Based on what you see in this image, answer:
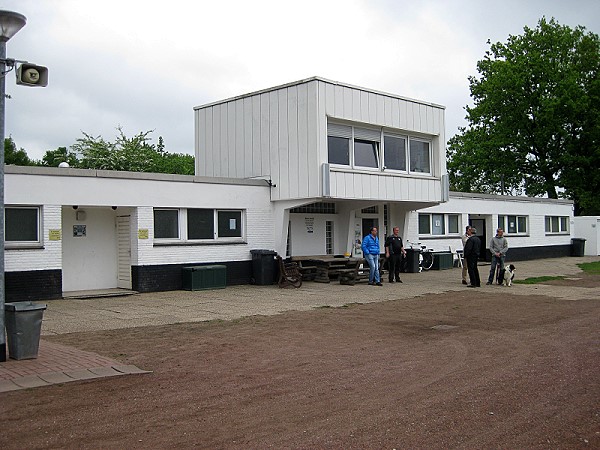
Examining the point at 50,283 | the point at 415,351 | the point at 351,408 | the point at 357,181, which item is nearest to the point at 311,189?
the point at 357,181

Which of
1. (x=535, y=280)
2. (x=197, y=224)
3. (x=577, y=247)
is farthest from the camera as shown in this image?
(x=577, y=247)

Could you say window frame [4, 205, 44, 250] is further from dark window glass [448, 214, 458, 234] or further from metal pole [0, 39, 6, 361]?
dark window glass [448, 214, 458, 234]

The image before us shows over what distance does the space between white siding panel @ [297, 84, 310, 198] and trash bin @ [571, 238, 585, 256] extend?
23.4 metres

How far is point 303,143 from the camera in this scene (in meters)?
20.2

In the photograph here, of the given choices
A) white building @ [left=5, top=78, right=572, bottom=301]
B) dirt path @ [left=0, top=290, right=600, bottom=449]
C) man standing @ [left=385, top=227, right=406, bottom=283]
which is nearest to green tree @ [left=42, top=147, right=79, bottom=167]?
white building @ [left=5, top=78, right=572, bottom=301]

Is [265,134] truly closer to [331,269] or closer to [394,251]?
[331,269]

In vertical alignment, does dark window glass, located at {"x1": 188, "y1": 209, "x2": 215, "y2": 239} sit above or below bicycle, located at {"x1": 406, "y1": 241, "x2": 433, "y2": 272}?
above

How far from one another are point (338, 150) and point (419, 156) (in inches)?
176

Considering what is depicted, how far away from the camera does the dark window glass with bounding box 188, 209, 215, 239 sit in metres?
19.3

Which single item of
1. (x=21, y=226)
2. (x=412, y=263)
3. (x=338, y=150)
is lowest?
(x=412, y=263)

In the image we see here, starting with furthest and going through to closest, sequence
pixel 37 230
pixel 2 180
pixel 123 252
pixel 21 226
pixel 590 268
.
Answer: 1. pixel 590 268
2. pixel 123 252
3. pixel 37 230
4. pixel 21 226
5. pixel 2 180

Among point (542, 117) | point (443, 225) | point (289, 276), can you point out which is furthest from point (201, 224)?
point (542, 117)

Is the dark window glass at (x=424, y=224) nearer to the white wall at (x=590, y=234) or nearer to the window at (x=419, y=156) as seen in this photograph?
the window at (x=419, y=156)

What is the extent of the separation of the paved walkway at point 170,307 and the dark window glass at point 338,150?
158 inches
